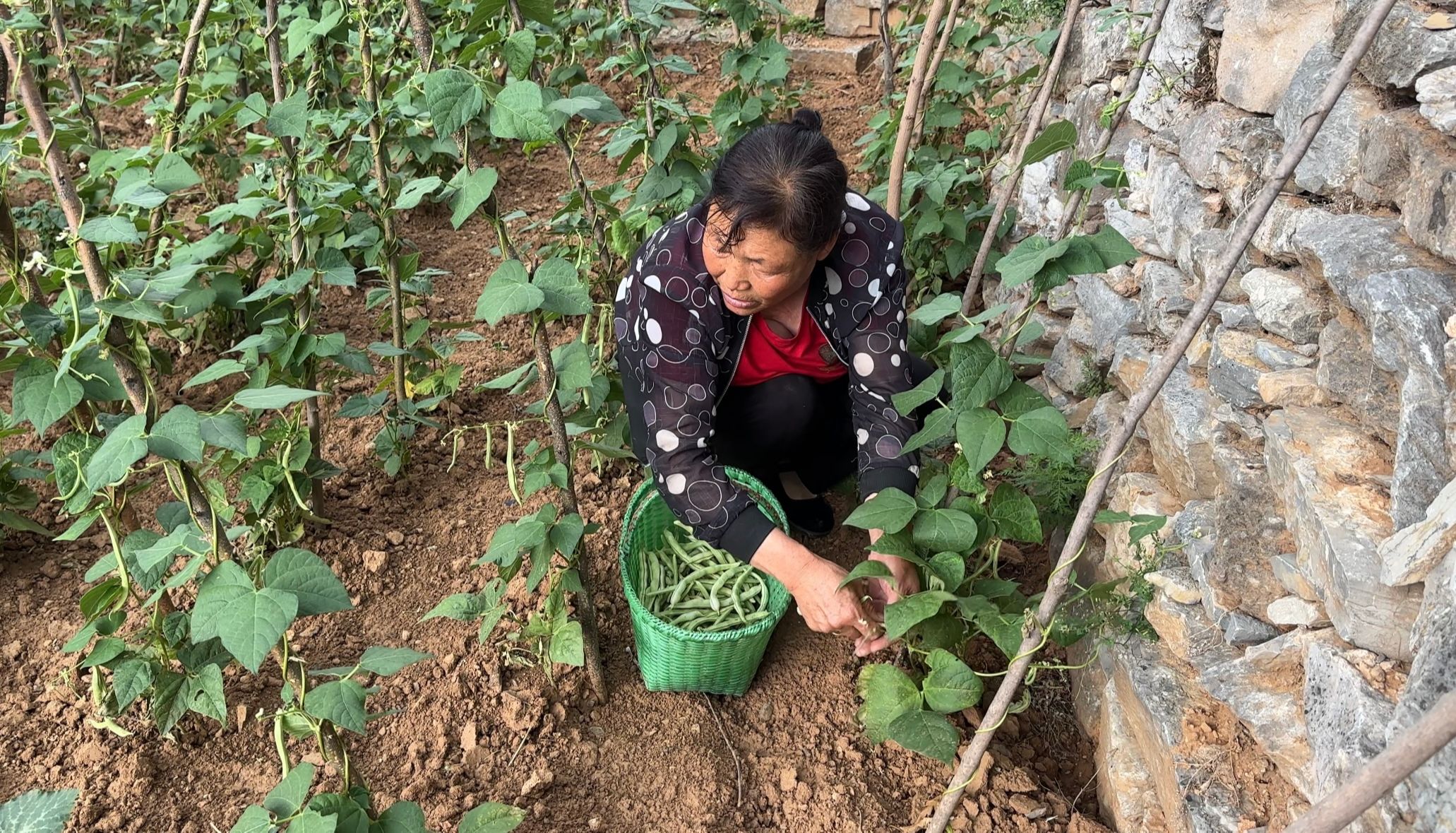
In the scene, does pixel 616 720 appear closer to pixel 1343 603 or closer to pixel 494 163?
pixel 1343 603

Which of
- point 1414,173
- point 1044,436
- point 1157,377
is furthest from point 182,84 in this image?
point 1414,173

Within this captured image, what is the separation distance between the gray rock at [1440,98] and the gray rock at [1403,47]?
0.03 metres

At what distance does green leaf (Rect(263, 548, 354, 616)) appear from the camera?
1.37 meters

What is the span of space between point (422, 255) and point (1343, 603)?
3.33 meters

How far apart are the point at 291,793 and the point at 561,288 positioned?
878 mm

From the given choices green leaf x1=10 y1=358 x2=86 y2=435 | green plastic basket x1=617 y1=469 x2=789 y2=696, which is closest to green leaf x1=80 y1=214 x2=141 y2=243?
green leaf x1=10 y1=358 x2=86 y2=435

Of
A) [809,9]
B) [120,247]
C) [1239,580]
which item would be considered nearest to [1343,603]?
[1239,580]

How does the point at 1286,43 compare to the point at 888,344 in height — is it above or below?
above

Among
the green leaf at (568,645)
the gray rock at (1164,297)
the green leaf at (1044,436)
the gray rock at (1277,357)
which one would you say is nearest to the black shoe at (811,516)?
the green leaf at (568,645)

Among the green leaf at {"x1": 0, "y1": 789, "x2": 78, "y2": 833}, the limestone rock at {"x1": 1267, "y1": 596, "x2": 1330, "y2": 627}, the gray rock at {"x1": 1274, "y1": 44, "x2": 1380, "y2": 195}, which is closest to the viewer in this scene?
the green leaf at {"x1": 0, "y1": 789, "x2": 78, "y2": 833}

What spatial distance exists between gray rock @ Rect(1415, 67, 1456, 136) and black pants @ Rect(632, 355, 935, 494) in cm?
108

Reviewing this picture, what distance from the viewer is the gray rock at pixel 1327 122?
5.50ft

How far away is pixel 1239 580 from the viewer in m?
1.71

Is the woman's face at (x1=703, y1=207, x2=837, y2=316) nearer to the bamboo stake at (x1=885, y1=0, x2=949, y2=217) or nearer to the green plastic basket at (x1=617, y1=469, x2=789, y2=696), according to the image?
the green plastic basket at (x1=617, y1=469, x2=789, y2=696)
